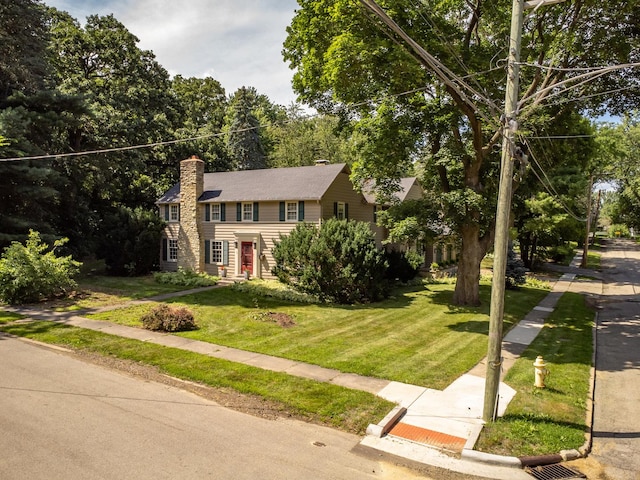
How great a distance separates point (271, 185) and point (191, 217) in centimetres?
607

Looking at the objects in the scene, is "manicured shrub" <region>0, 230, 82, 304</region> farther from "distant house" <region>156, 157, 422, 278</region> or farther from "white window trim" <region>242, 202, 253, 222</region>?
"white window trim" <region>242, 202, 253, 222</region>

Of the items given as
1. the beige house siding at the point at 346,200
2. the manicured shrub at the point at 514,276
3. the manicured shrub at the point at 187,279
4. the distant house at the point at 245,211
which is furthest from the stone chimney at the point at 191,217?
the manicured shrub at the point at 514,276

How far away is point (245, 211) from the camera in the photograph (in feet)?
87.1

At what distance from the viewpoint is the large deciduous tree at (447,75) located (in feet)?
46.8

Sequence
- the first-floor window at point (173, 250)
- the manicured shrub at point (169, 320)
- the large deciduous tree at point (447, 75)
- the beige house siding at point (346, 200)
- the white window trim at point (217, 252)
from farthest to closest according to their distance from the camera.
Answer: the first-floor window at point (173, 250), the white window trim at point (217, 252), the beige house siding at point (346, 200), the manicured shrub at point (169, 320), the large deciduous tree at point (447, 75)

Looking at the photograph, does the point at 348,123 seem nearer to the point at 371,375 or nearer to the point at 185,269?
the point at 371,375

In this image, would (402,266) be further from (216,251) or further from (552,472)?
(552,472)

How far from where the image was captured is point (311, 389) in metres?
9.70

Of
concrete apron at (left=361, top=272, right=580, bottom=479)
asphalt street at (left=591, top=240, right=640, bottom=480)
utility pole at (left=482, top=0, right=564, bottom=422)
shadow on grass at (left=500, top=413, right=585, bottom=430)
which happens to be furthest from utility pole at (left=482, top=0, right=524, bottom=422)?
asphalt street at (left=591, top=240, right=640, bottom=480)

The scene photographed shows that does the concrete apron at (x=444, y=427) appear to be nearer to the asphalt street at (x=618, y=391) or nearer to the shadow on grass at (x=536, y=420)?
the shadow on grass at (x=536, y=420)

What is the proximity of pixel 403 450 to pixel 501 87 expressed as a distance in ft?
49.8

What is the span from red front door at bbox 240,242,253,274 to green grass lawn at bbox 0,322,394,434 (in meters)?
12.5

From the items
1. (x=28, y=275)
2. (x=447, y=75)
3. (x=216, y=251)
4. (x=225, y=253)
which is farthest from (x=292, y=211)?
(x=28, y=275)

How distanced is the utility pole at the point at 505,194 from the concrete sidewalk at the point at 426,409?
952mm
